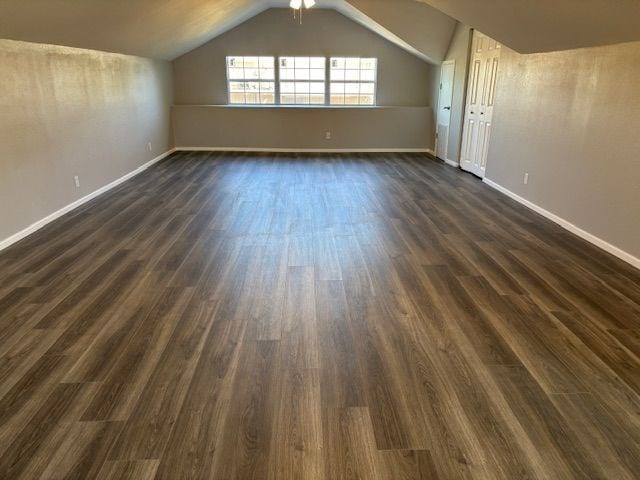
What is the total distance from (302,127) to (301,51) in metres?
1.47

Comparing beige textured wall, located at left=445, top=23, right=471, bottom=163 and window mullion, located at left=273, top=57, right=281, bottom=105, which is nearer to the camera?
beige textured wall, located at left=445, top=23, right=471, bottom=163

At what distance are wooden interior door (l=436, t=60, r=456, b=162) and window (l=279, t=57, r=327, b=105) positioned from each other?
7.68ft

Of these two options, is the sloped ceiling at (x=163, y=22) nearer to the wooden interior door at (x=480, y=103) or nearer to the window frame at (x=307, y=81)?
the window frame at (x=307, y=81)

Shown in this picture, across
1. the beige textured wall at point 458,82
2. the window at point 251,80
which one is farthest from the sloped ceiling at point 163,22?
the window at point 251,80

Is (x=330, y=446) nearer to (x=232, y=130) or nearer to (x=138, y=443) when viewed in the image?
(x=138, y=443)

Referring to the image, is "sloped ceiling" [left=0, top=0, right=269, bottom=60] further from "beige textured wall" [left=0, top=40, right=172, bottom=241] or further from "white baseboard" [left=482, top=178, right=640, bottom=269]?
"white baseboard" [left=482, top=178, right=640, bottom=269]

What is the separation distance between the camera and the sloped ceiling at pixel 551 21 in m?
3.10

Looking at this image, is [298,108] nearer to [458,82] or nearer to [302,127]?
[302,127]

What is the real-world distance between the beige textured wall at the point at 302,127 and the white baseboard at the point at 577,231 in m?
3.36

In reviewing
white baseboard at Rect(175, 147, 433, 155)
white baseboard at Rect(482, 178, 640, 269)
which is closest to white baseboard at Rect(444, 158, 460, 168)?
white baseboard at Rect(175, 147, 433, 155)

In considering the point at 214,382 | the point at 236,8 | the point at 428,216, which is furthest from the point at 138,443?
the point at 236,8

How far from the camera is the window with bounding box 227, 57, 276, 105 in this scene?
351 inches

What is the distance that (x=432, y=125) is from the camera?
877 cm

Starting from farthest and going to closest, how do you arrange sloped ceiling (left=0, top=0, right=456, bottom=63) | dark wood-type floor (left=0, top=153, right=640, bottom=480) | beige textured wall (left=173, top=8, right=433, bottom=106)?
beige textured wall (left=173, top=8, right=433, bottom=106), sloped ceiling (left=0, top=0, right=456, bottom=63), dark wood-type floor (left=0, top=153, right=640, bottom=480)
